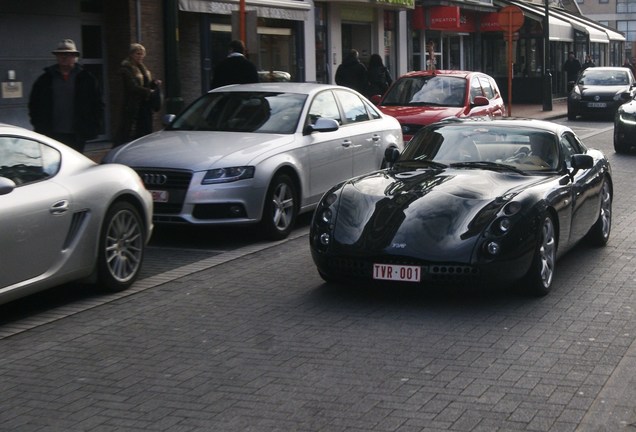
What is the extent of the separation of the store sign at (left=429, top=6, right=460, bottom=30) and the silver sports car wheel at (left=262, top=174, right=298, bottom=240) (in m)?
25.9

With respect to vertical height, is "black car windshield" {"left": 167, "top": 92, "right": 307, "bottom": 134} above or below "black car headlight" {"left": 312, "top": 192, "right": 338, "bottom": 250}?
above

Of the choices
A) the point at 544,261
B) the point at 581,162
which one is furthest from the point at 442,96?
the point at 544,261

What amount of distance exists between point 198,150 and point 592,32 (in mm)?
41525

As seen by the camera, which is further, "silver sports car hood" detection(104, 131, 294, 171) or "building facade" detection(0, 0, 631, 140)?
"building facade" detection(0, 0, 631, 140)

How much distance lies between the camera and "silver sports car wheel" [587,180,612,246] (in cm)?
1046

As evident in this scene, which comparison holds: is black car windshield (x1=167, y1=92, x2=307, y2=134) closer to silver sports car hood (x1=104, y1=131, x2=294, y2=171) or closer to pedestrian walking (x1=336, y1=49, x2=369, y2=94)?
silver sports car hood (x1=104, y1=131, x2=294, y2=171)

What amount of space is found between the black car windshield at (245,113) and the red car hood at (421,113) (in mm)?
5685

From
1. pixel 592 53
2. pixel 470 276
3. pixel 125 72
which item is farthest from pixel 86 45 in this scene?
pixel 592 53

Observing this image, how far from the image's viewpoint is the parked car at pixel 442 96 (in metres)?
18.8

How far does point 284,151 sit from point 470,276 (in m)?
3.99

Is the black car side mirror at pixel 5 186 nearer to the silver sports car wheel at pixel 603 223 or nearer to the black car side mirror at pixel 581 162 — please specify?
the black car side mirror at pixel 581 162

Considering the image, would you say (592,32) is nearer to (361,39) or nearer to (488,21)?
(488,21)

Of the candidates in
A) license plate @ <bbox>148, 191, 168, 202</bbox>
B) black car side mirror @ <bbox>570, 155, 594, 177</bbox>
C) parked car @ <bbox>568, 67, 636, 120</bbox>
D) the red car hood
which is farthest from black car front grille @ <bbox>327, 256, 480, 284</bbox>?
parked car @ <bbox>568, 67, 636, 120</bbox>

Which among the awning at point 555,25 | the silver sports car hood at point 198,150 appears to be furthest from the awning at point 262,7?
the awning at point 555,25
